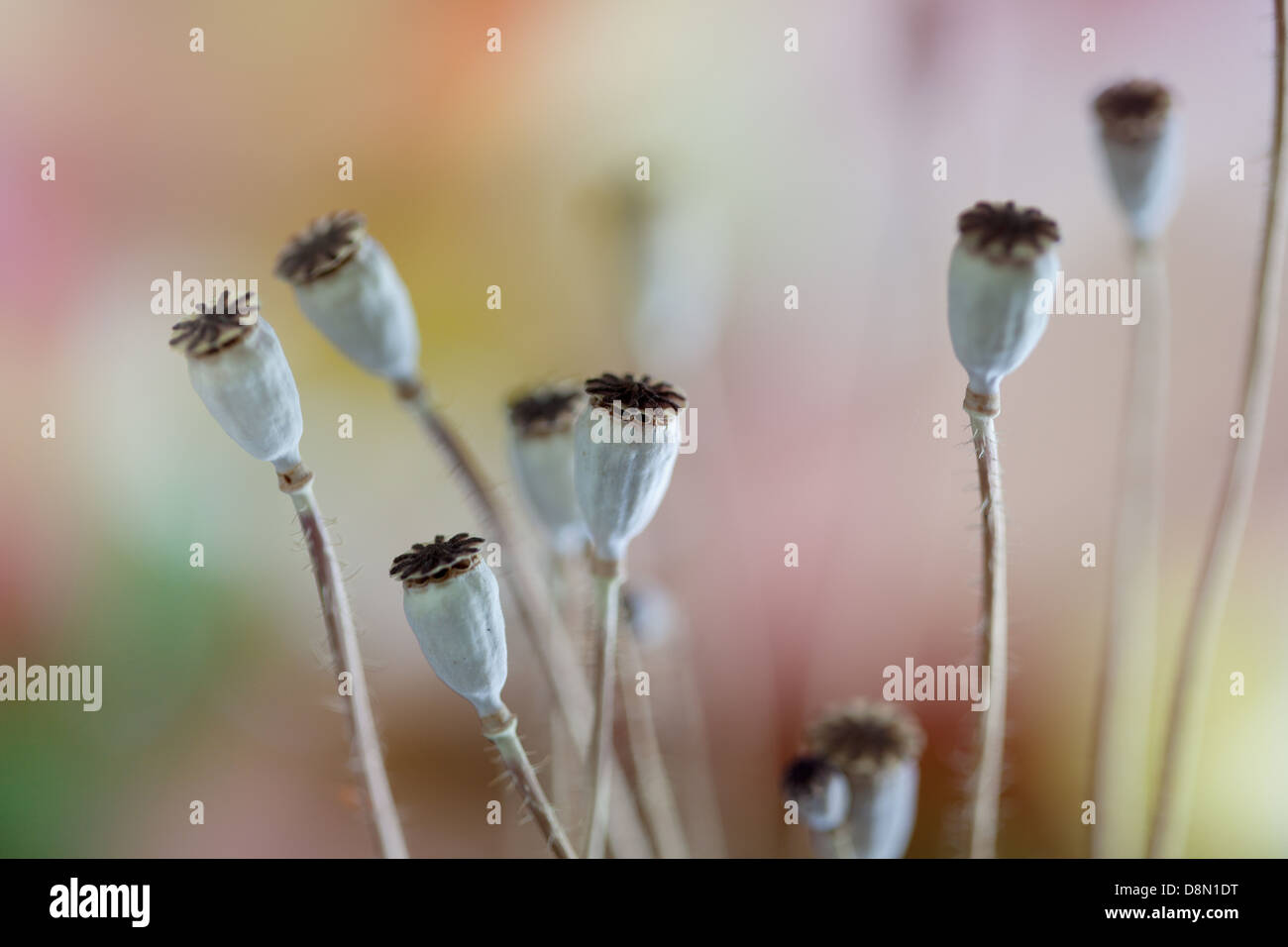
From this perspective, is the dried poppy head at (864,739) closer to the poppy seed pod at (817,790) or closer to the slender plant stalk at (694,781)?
the poppy seed pod at (817,790)

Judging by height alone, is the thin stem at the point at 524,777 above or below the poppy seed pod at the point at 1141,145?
below

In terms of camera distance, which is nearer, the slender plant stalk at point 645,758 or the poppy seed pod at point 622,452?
the poppy seed pod at point 622,452

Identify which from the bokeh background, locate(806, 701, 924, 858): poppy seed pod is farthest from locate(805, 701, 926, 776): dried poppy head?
the bokeh background

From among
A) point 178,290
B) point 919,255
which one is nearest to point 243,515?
point 178,290

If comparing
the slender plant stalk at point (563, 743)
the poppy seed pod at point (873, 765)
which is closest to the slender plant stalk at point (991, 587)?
the poppy seed pod at point (873, 765)

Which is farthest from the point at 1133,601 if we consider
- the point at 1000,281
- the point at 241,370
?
the point at 241,370

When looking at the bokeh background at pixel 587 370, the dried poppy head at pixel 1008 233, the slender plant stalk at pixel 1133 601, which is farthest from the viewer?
the bokeh background at pixel 587 370
